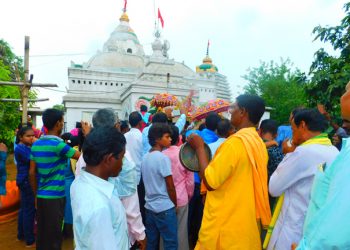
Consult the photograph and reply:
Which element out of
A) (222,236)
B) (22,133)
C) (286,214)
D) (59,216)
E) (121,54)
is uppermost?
(121,54)

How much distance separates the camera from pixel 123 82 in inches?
1074

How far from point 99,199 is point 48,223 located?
2.34 meters

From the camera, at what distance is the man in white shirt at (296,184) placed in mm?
1992

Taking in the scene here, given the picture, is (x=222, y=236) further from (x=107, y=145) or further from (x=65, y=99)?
(x=65, y=99)

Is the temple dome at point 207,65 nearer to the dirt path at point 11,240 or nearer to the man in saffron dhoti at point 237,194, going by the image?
the dirt path at point 11,240

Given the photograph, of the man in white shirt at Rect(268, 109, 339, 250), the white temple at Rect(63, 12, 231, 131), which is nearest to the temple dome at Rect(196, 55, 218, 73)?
the white temple at Rect(63, 12, 231, 131)

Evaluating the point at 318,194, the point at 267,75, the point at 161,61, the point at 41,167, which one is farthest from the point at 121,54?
the point at 318,194

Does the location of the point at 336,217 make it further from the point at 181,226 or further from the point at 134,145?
the point at 134,145

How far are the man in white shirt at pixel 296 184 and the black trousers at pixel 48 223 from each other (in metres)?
2.37

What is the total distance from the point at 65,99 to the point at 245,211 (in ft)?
77.5

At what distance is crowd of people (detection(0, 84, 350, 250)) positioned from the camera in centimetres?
113

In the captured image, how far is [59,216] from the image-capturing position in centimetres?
332

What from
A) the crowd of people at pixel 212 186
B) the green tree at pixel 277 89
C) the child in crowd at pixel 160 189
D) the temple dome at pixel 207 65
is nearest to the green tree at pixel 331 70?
the crowd of people at pixel 212 186

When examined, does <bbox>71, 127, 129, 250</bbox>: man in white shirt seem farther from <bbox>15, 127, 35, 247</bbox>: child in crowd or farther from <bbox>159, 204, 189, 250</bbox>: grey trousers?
<bbox>15, 127, 35, 247</bbox>: child in crowd
